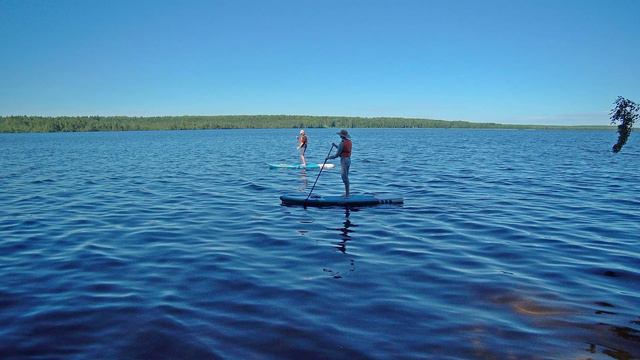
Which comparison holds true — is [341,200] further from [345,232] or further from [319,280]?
[319,280]

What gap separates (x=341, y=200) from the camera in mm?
16781

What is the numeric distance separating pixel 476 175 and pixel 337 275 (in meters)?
21.6

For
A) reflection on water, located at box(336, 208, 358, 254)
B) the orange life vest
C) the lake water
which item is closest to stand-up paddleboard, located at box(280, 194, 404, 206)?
the lake water

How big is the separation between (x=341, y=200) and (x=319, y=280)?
7799 millimetres

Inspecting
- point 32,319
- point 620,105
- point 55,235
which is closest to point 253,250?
point 32,319

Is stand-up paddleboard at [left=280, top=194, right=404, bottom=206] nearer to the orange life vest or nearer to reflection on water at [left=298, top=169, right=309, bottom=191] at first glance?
the orange life vest

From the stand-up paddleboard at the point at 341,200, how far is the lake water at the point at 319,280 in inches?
13.3

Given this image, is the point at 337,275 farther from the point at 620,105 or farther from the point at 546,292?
the point at 620,105

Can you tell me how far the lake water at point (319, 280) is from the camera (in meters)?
6.51

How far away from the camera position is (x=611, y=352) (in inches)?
245

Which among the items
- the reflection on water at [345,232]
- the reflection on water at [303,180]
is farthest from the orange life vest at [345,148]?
the reflection on water at [303,180]

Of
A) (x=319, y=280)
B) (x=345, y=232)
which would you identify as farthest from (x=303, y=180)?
(x=319, y=280)

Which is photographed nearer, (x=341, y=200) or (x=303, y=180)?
(x=341, y=200)

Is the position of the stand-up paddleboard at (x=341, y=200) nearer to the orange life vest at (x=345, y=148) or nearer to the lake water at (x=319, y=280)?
the lake water at (x=319, y=280)
